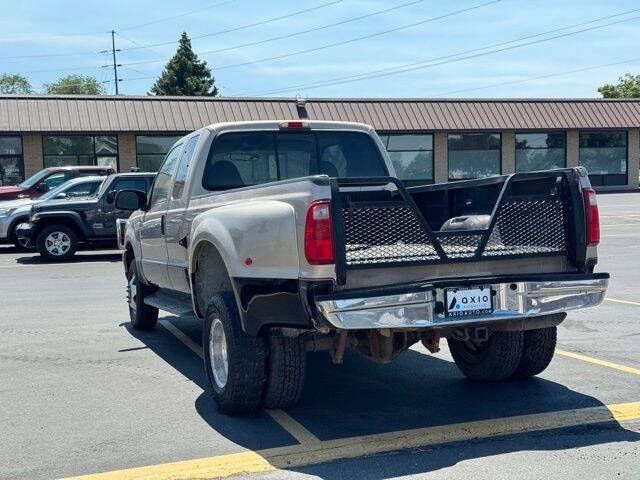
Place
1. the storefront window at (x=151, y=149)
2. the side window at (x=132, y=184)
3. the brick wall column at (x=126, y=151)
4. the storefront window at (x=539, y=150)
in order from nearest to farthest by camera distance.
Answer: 1. the side window at (x=132, y=184)
2. the brick wall column at (x=126, y=151)
3. the storefront window at (x=151, y=149)
4. the storefront window at (x=539, y=150)

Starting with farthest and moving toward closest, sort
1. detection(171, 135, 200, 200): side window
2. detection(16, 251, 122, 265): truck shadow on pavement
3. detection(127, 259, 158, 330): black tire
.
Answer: detection(16, 251, 122, 265): truck shadow on pavement < detection(127, 259, 158, 330): black tire < detection(171, 135, 200, 200): side window

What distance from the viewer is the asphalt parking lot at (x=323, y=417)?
458 cm

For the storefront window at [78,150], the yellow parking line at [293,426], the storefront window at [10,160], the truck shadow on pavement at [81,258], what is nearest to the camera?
the yellow parking line at [293,426]

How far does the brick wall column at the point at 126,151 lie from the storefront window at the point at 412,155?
1138 centimetres

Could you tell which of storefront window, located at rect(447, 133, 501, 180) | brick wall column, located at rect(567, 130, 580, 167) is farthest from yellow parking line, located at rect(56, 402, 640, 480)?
brick wall column, located at rect(567, 130, 580, 167)

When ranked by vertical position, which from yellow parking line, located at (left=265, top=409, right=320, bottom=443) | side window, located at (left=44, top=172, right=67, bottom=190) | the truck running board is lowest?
yellow parking line, located at (left=265, top=409, right=320, bottom=443)

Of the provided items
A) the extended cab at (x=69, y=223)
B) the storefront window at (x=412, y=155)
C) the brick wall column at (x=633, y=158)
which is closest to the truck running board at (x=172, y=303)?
the extended cab at (x=69, y=223)

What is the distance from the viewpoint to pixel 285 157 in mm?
7023

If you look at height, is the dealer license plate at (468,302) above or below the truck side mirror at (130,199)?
below

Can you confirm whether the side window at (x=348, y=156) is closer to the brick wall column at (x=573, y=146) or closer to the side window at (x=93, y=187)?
the side window at (x=93, y=187)

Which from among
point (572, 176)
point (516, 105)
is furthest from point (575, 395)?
point (516, 105)

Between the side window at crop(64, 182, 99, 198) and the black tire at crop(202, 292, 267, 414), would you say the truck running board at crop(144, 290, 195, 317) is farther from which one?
the side window at crop(64, 182, 99, 198)

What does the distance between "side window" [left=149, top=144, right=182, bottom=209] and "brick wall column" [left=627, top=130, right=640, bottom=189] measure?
40.0 metres

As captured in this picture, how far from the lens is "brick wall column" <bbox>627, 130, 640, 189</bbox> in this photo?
43688 millimetres
